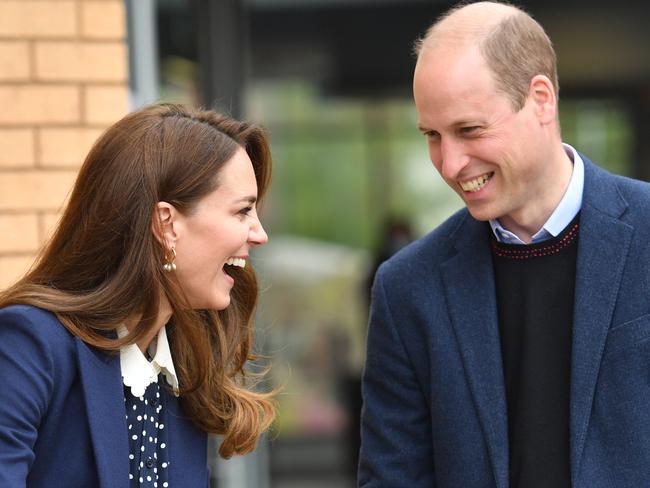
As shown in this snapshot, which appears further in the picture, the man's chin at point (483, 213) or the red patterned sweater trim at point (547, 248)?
the red patterned sweater trim at point (547, 248)

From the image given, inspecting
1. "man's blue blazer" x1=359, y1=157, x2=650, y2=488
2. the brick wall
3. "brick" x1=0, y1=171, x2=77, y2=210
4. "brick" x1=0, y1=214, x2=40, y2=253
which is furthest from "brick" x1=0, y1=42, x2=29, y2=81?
"man's blue blazer" x1=359, y1=157, x2=650, y2=488

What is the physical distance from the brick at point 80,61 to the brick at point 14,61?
0.04 metres

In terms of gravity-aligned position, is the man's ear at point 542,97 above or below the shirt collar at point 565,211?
above

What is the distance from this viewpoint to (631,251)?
106 inches

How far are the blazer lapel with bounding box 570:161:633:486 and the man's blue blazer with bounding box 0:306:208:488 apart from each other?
1024 millimetres

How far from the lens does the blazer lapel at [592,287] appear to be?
103 inches

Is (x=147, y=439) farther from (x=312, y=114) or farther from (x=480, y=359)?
(x=312, y=114)

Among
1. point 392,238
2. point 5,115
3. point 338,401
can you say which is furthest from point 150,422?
point 338,401

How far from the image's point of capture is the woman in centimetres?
239

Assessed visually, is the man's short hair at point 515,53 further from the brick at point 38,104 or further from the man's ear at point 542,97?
the brick at point 38,104

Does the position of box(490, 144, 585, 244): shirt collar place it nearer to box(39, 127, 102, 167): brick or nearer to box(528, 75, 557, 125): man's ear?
box(528, 75, 557, 125): man's ear

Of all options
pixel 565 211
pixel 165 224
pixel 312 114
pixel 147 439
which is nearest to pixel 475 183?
pixel 565 211

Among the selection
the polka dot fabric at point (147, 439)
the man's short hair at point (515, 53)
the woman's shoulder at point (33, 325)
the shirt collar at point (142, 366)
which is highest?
the man's short hair at point (515, 53)

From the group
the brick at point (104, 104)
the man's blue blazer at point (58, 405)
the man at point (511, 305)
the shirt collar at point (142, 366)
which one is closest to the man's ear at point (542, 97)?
the man at point (511, 305)
